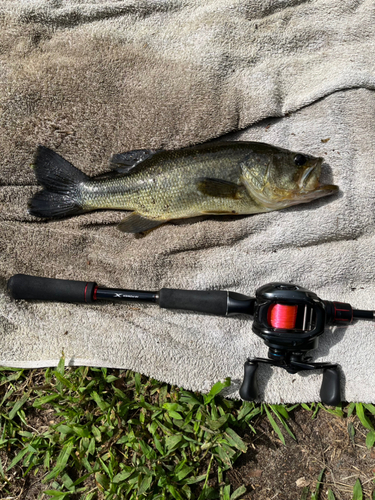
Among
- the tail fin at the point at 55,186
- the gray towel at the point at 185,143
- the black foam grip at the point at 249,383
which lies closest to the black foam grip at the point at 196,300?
the gray towel at the point at 185,143

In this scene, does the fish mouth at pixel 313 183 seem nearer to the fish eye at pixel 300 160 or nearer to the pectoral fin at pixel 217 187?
the fish eye at pixel 300 160

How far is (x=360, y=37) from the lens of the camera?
97.7 inches

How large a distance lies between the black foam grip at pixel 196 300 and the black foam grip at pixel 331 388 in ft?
2.78

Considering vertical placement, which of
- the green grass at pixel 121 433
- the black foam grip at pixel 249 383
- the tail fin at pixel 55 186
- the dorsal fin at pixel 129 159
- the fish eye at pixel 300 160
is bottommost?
the green grass at pixel 121 433

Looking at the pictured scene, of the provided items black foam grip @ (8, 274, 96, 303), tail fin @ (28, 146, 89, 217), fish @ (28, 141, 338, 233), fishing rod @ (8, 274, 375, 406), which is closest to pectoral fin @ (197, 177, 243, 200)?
fish @ (28, 141, 338, 233)

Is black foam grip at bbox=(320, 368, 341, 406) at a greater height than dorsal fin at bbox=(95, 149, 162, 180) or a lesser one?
lesser

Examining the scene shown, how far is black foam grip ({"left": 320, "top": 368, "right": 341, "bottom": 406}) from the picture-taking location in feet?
7.08

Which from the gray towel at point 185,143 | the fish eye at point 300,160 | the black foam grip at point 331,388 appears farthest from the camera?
the gray towel at point 185,143

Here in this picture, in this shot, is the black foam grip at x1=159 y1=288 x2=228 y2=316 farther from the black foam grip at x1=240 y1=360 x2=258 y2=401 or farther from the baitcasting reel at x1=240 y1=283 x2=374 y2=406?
the black foam grip at x1=240 y1=360 x2=258 y2=401

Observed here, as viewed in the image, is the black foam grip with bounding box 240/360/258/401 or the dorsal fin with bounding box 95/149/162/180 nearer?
the black foam grip with bounding box 240/360/258/401

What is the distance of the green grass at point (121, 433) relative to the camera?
2217 millimetres

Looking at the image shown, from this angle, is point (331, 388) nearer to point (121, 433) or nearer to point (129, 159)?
point (121, 433)

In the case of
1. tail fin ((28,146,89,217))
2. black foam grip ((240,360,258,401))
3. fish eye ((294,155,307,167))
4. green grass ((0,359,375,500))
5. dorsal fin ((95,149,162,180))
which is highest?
fish eye ((294,155,307,167))

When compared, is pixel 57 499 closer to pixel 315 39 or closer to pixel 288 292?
pixel 288 292
